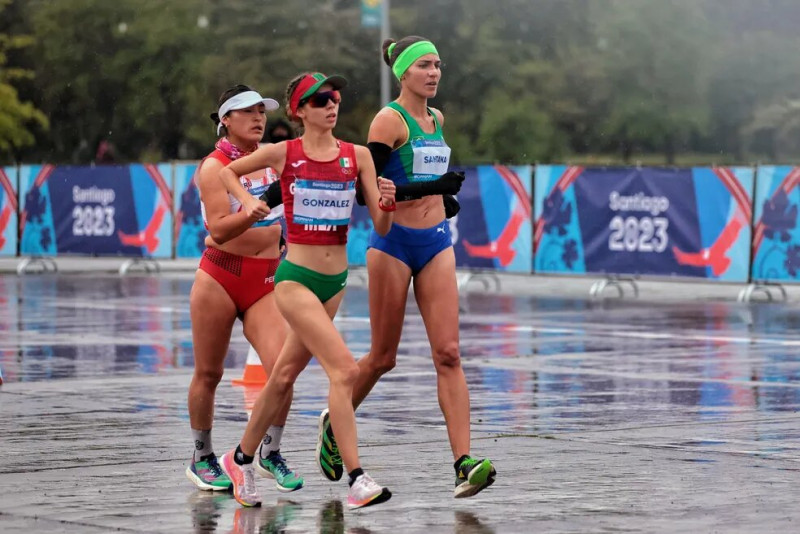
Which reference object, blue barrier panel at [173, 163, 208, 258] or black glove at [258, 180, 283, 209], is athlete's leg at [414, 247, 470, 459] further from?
blue barrier panel at [173, 163, 208, 258]

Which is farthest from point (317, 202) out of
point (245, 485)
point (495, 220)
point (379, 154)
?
point (495, 220)

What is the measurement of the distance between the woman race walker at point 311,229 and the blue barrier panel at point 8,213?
981 inches

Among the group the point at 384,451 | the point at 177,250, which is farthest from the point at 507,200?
the point at 384,451

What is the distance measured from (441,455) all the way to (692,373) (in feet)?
17.6

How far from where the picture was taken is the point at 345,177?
8.15m

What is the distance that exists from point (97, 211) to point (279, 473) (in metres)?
23.6

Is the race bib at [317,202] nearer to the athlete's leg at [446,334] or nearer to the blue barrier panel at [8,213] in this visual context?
the athlete's leg at [446,334]

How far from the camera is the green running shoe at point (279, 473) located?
27.7ft

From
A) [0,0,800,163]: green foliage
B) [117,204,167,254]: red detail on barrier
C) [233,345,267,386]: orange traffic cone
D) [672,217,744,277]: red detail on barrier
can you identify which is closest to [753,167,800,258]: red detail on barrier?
[672,217,744,277]: red detail on barrier

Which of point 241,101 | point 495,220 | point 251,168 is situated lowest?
point 495,220

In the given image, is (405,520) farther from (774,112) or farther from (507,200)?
(774,112)

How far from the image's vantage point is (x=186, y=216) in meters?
30.4

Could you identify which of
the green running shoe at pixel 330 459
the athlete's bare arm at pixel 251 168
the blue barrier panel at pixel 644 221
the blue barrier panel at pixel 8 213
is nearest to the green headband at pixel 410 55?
the athlete's bare arm at pixel 251 168

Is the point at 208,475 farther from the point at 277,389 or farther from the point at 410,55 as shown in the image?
the point at 410,55
